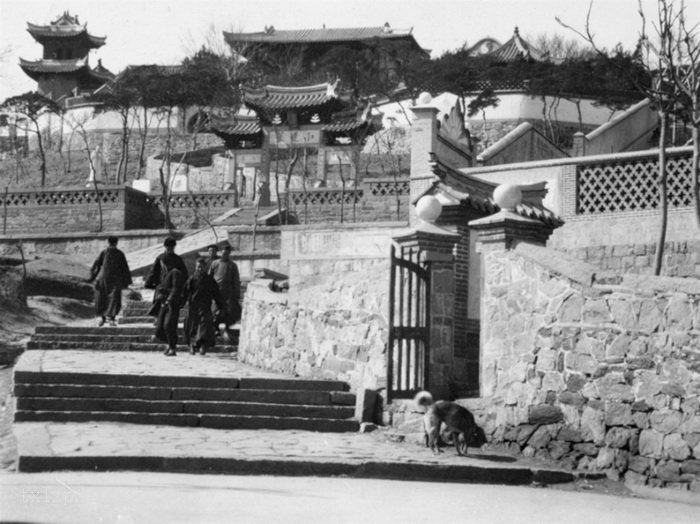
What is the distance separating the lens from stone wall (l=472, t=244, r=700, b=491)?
9.25 meters

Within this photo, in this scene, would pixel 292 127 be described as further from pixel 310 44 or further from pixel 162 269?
pixel 162 269

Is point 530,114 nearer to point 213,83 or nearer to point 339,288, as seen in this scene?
point 213,83

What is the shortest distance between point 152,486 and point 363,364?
13.7ft

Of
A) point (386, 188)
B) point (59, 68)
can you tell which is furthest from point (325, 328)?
point (59, 68)

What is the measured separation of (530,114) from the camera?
4519 cm

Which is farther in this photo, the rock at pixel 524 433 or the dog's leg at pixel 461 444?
the rock at pixel 524 433

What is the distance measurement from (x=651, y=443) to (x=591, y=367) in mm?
819

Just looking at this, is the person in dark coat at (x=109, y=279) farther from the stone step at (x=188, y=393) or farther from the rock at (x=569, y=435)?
the rock at (x=569, y=435)

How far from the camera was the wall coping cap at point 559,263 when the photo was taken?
32.9ft

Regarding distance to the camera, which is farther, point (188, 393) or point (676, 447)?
point (188, 393)

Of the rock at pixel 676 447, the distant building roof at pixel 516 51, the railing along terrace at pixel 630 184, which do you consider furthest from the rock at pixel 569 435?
the distant building roof at pixel 516 51

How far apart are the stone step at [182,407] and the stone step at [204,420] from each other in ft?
0.47

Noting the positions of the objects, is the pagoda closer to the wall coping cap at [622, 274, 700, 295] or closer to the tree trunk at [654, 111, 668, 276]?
the tree trunk at [654, 111, 668, 276]

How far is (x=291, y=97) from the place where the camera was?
41.8m
